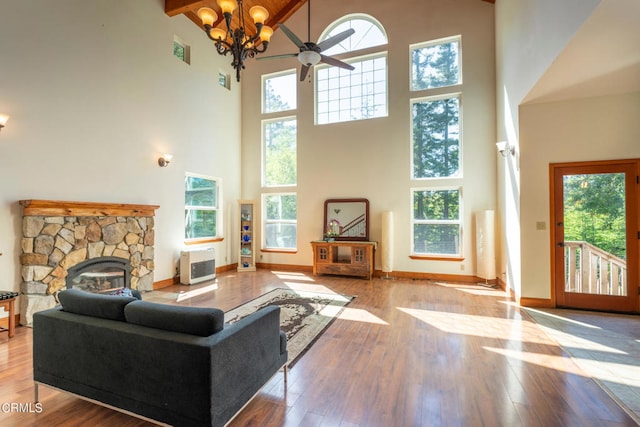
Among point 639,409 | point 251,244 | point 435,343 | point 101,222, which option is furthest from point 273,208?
point 639,409

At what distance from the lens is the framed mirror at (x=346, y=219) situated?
6.48 metres

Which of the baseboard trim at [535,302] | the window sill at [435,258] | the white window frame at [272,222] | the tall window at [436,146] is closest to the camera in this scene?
the baseboard trim at [535,302]

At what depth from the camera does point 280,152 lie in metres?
7.34

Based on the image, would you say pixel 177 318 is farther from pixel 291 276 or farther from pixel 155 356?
pixel 291 276

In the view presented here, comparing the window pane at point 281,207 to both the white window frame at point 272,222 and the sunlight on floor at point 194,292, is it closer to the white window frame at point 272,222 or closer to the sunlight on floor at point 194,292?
the white window frame at point 272,222

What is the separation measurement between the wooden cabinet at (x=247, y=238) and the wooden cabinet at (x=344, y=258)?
1.57m

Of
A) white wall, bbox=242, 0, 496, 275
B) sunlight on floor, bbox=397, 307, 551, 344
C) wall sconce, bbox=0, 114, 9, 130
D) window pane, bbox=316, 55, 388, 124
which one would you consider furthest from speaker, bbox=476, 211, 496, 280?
wall sconce, bbox=0, 114, 9, 130

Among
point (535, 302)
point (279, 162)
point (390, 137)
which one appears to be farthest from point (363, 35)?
point (535, 302)

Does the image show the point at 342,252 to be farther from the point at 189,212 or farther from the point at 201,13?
the point at 201,13

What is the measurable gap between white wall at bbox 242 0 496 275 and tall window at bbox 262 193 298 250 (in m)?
0.27

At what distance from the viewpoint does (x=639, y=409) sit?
201 cm

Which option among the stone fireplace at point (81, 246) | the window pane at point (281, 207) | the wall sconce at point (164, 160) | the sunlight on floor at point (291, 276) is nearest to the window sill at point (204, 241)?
the stone fireplace at point (81, 246)

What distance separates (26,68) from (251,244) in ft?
15.4

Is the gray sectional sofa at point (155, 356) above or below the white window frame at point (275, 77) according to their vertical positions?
below
